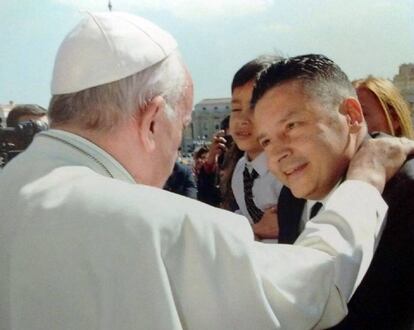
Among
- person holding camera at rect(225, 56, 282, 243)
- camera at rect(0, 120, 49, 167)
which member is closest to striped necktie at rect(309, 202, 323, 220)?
person holding camera at rect(225, 56, 282, 243)

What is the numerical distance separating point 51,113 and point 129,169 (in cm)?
26

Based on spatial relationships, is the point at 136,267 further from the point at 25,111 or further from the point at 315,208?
the point at 25,111

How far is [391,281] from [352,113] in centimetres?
66

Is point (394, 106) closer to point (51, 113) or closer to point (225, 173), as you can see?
point (225, 173)

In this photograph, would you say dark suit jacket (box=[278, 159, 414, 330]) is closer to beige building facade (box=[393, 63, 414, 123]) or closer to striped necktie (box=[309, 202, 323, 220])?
striped necktie (box=[309, 202, 323, 220])

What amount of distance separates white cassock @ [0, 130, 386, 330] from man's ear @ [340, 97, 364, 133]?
28.1 inches

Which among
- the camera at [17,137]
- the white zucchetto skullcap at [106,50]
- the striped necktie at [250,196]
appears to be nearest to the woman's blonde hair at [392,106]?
the striped necktie at [250,196]

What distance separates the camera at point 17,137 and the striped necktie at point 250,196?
1.53 metres

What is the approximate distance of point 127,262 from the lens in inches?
49.7

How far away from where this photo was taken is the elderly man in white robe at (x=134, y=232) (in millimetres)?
1264

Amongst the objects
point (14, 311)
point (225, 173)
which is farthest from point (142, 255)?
point (225, 173)

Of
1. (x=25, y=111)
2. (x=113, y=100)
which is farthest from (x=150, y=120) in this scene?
(x=25, y=111)

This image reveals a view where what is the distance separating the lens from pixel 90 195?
1.31m

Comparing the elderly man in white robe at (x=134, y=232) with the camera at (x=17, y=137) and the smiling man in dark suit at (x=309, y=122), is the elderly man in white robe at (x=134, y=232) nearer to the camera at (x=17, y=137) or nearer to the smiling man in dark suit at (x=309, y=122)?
the smiling man in dark suit at (x=309, y=122)
